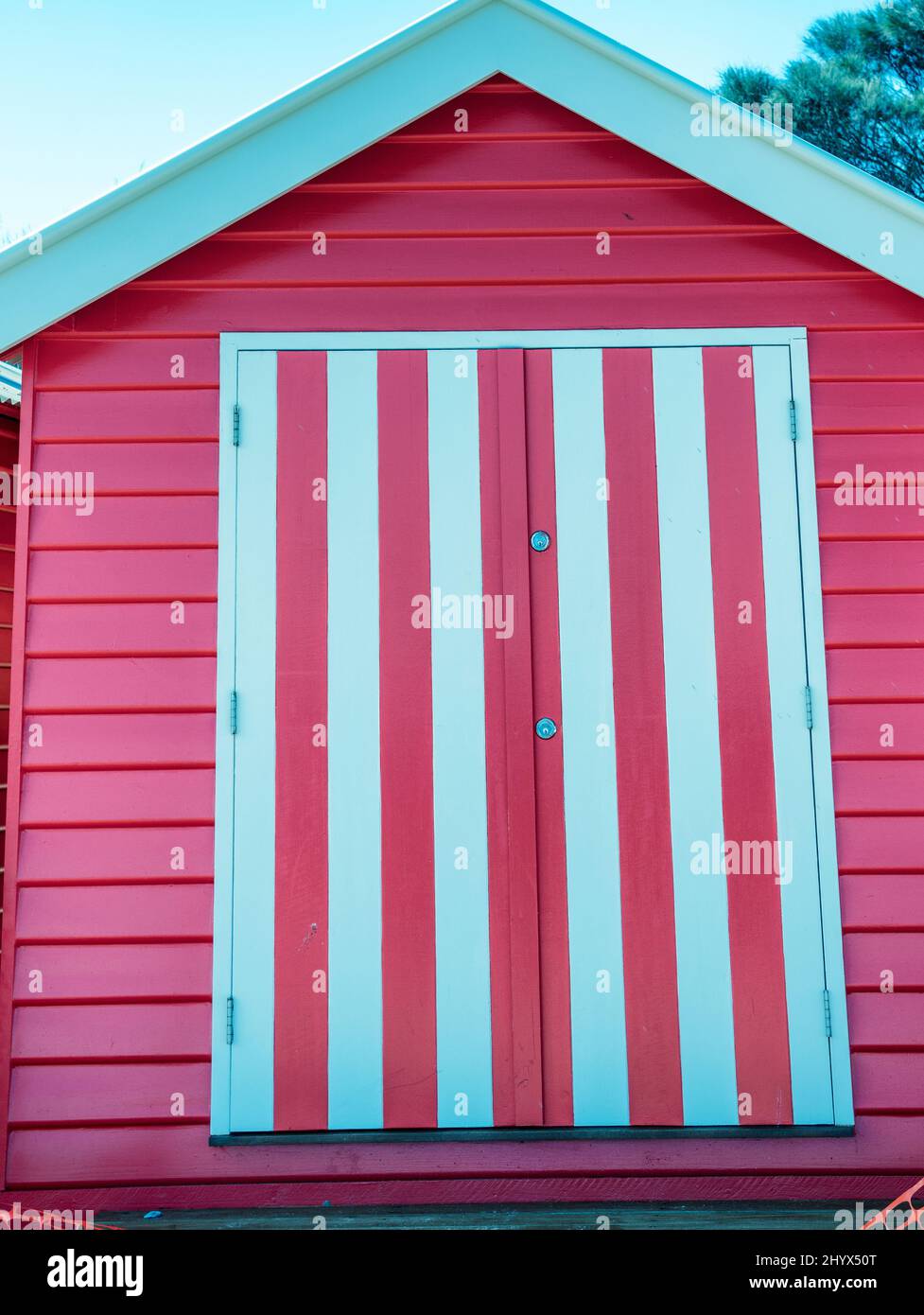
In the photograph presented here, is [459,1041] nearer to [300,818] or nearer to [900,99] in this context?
[300,818]

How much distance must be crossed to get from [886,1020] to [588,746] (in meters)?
1.07

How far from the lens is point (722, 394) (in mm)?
2777

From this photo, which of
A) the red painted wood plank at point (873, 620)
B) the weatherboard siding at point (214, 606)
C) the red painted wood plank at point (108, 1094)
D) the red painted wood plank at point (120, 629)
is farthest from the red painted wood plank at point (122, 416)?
the red painted wood plank at point (873, 620)

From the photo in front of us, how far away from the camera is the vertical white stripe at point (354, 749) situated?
2.57 m

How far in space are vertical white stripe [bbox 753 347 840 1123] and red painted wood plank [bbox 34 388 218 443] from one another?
5.27 ft

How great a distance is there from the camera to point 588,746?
8.77 feet

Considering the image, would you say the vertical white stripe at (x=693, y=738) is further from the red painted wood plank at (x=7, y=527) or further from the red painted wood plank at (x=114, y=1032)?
the red painted wood plank at (x=7, y=527)

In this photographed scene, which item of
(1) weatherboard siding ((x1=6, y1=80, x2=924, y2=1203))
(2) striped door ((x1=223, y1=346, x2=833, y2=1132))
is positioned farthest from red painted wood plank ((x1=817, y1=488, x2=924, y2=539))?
(2) striped door ((x1=223, y1=346, x2=833, y2=1132))

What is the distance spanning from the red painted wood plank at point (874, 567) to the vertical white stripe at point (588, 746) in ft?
2.11
